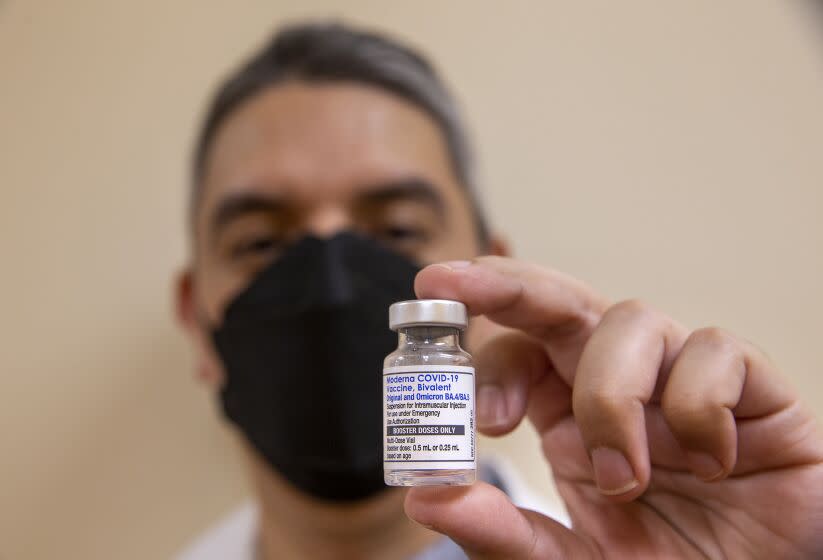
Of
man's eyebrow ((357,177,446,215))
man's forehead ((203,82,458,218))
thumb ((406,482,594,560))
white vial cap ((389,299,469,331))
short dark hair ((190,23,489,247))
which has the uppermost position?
short dark hair ((190,23,489,247))

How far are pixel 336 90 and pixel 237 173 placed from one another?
0.40m

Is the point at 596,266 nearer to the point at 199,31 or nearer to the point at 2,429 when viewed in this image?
the point at 199,31

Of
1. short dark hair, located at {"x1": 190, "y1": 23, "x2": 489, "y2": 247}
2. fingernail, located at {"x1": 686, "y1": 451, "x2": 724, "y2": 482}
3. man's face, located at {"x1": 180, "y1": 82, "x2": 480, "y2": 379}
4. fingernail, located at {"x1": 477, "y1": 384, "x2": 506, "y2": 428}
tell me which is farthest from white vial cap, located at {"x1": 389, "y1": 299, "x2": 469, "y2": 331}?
short dark hair, located at {"x1": 190, "y1": 23, "x2": 489, "y2": 247}

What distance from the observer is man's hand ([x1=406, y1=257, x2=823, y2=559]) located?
83 centimetres

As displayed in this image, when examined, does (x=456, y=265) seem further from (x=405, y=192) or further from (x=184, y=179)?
(x=184, y=179)

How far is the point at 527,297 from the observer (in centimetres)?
98

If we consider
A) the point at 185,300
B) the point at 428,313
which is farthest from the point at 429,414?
the point at 185,300

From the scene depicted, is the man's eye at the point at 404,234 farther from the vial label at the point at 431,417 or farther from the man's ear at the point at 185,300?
the vial label at the point at 431,417

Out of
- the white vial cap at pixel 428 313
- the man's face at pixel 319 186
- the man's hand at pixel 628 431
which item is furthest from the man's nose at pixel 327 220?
the white vial cap at pixel 428 313

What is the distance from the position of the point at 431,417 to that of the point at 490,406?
266 mm

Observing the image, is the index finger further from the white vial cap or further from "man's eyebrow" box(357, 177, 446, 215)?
"man's eyebrow" box(357, 177, 446, 215)

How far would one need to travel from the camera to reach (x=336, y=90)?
6.34 feet

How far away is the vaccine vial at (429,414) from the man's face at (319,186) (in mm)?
864

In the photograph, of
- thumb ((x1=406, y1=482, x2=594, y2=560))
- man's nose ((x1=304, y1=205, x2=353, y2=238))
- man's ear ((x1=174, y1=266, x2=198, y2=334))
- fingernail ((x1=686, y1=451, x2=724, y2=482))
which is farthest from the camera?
man's ear ((x1=174, y1=266, x2=198, y2=334))
